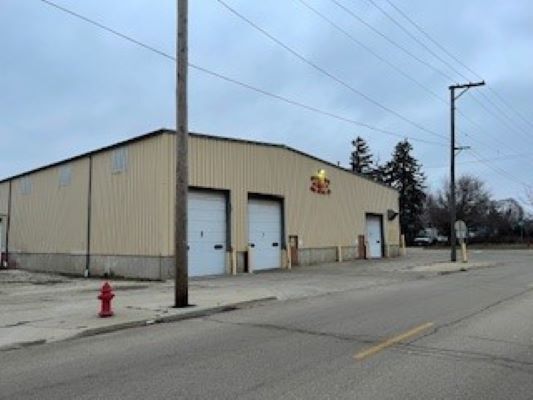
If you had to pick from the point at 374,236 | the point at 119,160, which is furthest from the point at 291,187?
the point at 374,236

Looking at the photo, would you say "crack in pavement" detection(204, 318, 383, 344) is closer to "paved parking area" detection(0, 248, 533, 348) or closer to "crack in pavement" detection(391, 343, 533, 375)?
"crack in pavement" detection(391, 343, 533, 375)

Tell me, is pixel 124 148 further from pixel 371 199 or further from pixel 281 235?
pixel 371 199

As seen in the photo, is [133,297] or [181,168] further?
[133,297]

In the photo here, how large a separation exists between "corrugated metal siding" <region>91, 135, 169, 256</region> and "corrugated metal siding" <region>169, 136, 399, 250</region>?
0.79 meters

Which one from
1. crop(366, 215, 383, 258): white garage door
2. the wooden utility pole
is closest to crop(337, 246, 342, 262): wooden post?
crop(366, 215, 383, 258): white garage door

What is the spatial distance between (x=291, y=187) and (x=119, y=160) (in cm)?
966

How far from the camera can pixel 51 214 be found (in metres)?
35.1

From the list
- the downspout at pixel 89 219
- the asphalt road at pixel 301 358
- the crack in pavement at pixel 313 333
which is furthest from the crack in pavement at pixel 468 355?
the downspout at pixel 89 219

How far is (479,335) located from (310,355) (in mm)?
3343

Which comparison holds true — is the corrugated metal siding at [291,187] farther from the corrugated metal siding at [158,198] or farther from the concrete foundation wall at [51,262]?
the concrete foundation wall at [51,262]

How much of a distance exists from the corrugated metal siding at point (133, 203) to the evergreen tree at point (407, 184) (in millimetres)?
74348

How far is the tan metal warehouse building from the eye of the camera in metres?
27.7

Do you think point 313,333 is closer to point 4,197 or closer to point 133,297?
point 133,297

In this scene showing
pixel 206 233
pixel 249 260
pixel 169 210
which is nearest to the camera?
pixel 169 210
